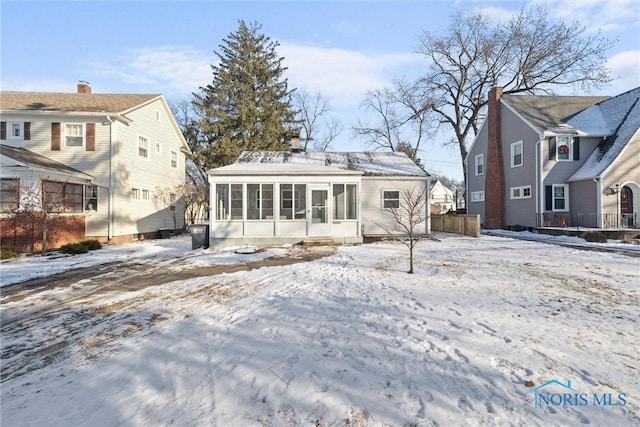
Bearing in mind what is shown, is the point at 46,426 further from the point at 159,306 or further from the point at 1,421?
the point at 159,306

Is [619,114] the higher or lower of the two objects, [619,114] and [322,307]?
the higher

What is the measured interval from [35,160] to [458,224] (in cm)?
2082

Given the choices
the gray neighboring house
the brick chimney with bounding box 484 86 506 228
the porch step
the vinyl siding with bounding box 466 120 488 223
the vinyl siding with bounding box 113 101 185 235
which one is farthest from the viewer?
the vinyl siding with bounding box 466 120 488 223

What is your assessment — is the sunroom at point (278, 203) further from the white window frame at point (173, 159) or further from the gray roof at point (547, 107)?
the gray roof at point (547, 107)

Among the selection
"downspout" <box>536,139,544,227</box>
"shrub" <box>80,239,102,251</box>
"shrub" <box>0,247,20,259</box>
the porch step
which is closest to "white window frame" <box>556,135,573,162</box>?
"downspout" <box>536,139,544,227</box>

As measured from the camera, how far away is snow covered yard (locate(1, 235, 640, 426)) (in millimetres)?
2684

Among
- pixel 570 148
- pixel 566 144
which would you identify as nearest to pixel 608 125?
pixel 570 148

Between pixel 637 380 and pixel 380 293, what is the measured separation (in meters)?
3.48

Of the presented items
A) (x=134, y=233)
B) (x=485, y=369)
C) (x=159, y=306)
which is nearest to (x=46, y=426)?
(x=159, y=306)

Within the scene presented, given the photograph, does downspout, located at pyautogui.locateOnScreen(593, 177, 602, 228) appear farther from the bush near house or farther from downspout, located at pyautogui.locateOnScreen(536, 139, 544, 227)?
the bush near house

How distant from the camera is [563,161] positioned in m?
18.2

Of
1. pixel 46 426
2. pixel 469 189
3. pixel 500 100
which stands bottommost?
pixel 46 426

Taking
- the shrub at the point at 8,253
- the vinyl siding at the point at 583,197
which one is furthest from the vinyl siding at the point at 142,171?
the vinyl siding at the point at 583,197

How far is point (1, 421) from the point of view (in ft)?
8.83
